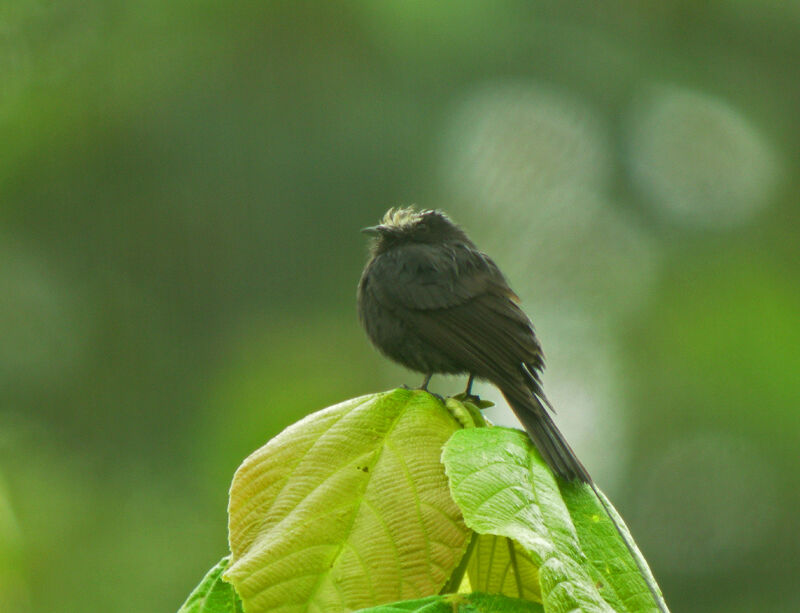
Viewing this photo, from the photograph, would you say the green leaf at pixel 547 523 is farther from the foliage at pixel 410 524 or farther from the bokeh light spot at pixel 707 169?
the bokeh light spot at pixel 707 169

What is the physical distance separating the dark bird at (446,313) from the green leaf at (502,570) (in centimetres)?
81

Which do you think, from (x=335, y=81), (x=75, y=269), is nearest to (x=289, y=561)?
(x=75, y=269)

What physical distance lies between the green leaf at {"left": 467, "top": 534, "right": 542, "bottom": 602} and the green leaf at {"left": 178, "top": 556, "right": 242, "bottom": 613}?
0.40 meters

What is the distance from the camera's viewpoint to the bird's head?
4309mm

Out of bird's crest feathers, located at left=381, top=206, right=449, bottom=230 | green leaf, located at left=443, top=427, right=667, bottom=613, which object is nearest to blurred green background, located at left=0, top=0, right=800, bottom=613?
bird's crest feathers, located at left=381, top=206, right=449, bottom=230

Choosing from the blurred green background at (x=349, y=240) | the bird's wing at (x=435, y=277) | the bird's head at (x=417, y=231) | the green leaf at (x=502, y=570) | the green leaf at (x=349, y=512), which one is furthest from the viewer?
the blurred green background at (x=349, y=240)

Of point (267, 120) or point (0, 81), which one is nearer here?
point (0, 81)

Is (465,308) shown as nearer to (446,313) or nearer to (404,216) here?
(446,313)

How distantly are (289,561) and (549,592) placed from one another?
0.43m

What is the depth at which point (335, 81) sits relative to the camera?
20969 mm

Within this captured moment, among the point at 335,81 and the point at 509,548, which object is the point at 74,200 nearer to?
the point at 335,81

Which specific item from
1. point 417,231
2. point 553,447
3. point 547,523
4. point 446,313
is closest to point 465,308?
point 446,313

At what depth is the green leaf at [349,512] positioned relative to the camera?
158 centimetres

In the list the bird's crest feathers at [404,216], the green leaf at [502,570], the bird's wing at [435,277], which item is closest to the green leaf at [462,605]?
the green leaf at [502,570]
